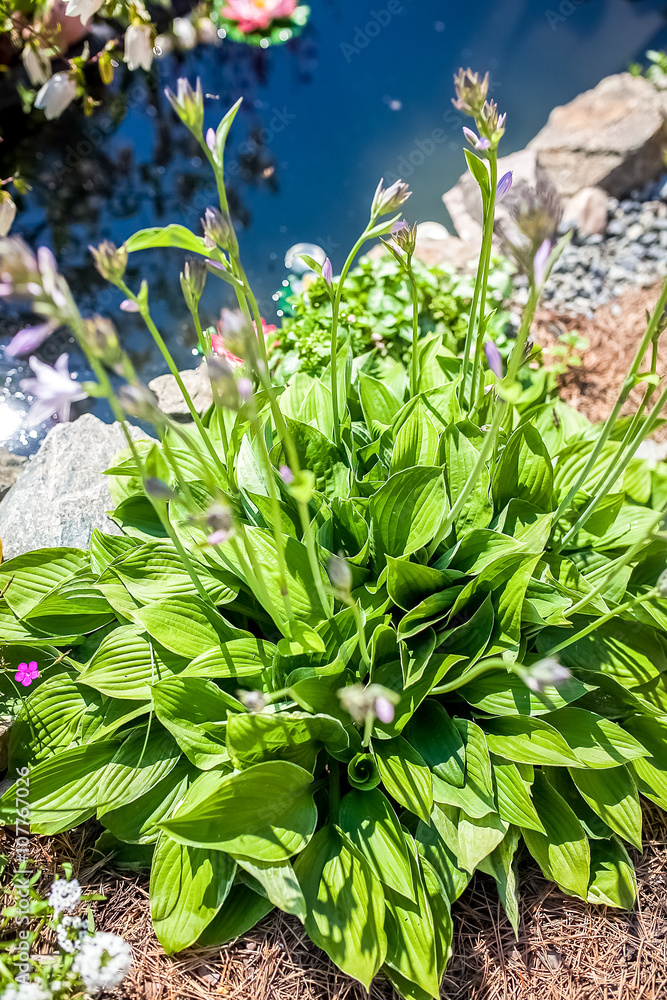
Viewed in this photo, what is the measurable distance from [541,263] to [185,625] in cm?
108

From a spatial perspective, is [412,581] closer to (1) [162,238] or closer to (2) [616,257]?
(1) [162,238]

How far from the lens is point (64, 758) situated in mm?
1450

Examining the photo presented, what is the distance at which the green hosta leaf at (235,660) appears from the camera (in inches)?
52.4

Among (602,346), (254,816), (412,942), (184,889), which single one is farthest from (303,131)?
(412,942)

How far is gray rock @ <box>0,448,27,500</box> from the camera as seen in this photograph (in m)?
→ 2.33

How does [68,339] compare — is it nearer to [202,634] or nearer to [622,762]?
[202,634]

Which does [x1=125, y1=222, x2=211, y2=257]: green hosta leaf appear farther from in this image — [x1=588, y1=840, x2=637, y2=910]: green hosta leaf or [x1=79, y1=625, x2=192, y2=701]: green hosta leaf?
[x1=588, y1=840, x2=637, y2=910]: green hosta leaf

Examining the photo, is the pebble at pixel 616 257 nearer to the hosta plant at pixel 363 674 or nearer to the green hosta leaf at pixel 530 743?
the hosta plant at pixel 363 674

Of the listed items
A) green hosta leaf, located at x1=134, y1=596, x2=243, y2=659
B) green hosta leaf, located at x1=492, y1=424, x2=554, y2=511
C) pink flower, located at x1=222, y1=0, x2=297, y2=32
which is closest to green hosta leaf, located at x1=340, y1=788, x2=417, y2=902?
green hosta leaf, located at x1=134, y1=596, x2=243, y2=659

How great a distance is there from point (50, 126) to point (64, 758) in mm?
4278

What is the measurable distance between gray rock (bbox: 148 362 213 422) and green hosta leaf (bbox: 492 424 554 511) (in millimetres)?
1514

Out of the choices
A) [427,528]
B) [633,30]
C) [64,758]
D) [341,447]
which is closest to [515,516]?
[427,528]

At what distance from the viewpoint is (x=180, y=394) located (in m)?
2.84

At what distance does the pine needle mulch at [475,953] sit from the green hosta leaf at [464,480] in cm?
86
